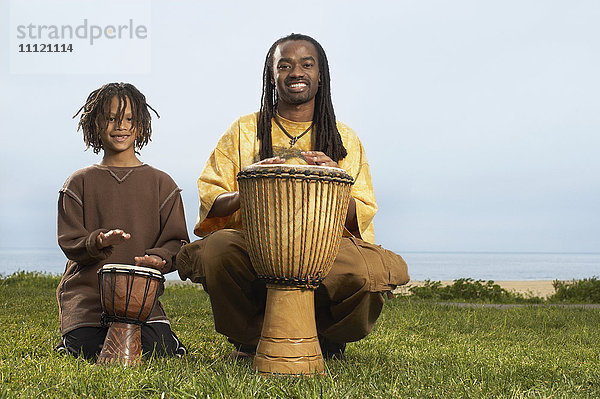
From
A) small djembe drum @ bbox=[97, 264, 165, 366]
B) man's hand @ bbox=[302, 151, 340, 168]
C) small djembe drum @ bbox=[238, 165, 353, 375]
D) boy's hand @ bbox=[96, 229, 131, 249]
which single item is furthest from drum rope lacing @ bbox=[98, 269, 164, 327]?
man's hand @ bbox=[302, 151, 340, 168]

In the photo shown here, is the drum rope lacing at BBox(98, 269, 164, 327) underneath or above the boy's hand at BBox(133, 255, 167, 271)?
underneath

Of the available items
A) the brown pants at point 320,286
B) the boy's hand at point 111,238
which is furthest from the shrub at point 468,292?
the boy's hand at point 111,238

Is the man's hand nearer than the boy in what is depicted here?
Yes

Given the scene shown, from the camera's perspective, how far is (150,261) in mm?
3480

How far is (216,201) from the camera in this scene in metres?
3.22

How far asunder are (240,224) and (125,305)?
0.76 metres

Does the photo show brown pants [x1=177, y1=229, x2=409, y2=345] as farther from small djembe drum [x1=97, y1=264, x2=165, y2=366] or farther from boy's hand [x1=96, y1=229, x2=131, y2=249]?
boy's hand [x1=96, y1=229, x2=131, y2=249]

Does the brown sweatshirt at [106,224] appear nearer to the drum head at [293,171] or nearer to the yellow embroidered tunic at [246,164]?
the yellow embroidered tunic at [246,164]

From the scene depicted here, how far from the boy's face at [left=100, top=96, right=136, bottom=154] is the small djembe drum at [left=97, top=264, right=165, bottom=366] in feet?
2.69

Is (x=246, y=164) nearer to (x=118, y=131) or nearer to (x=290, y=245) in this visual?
(x=290, y=245)

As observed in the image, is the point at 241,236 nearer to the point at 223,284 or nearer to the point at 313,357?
the point at 223,284

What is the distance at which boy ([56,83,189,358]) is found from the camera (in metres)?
3.54

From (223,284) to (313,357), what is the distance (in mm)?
603

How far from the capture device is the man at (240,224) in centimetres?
309
